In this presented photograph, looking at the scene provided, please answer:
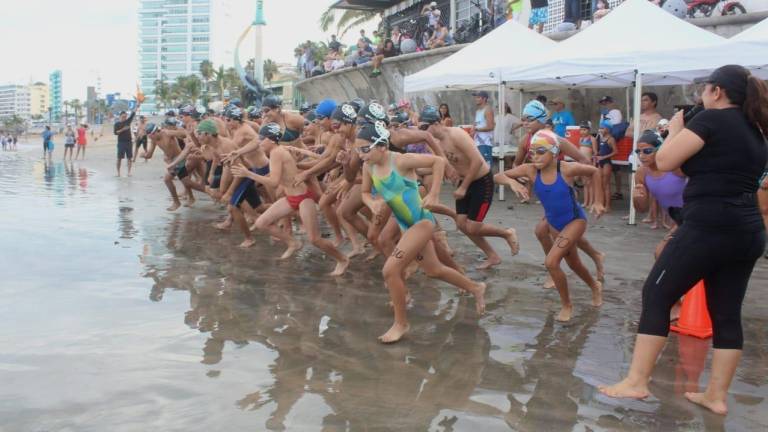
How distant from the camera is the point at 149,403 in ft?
13.5

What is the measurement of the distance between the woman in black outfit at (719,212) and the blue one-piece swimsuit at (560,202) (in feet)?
6.67

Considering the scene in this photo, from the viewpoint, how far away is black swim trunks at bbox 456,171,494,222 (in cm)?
787

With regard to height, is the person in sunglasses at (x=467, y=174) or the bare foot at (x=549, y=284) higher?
the person in sunglasses at (x=467, y=174)

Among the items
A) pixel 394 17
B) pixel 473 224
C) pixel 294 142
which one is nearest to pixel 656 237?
pixel 473 224

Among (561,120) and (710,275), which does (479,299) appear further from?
(561,120)

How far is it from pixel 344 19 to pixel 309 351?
3474 centimetres

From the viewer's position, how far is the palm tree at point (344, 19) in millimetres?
37406

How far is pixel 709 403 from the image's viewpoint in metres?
4.05

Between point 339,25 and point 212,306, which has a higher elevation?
point 339,25

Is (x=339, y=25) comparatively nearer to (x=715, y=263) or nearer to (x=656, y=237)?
(x=656, y=237)

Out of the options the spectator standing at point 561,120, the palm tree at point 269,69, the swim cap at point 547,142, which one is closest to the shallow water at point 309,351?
the swim cap at point 547,142

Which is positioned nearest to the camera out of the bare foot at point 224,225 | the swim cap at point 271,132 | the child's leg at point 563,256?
the child's leg at point 563,256

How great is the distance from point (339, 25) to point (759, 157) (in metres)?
36.5

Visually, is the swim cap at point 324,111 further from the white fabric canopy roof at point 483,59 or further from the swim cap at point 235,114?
the white fabric canopy roof at point 483,59
